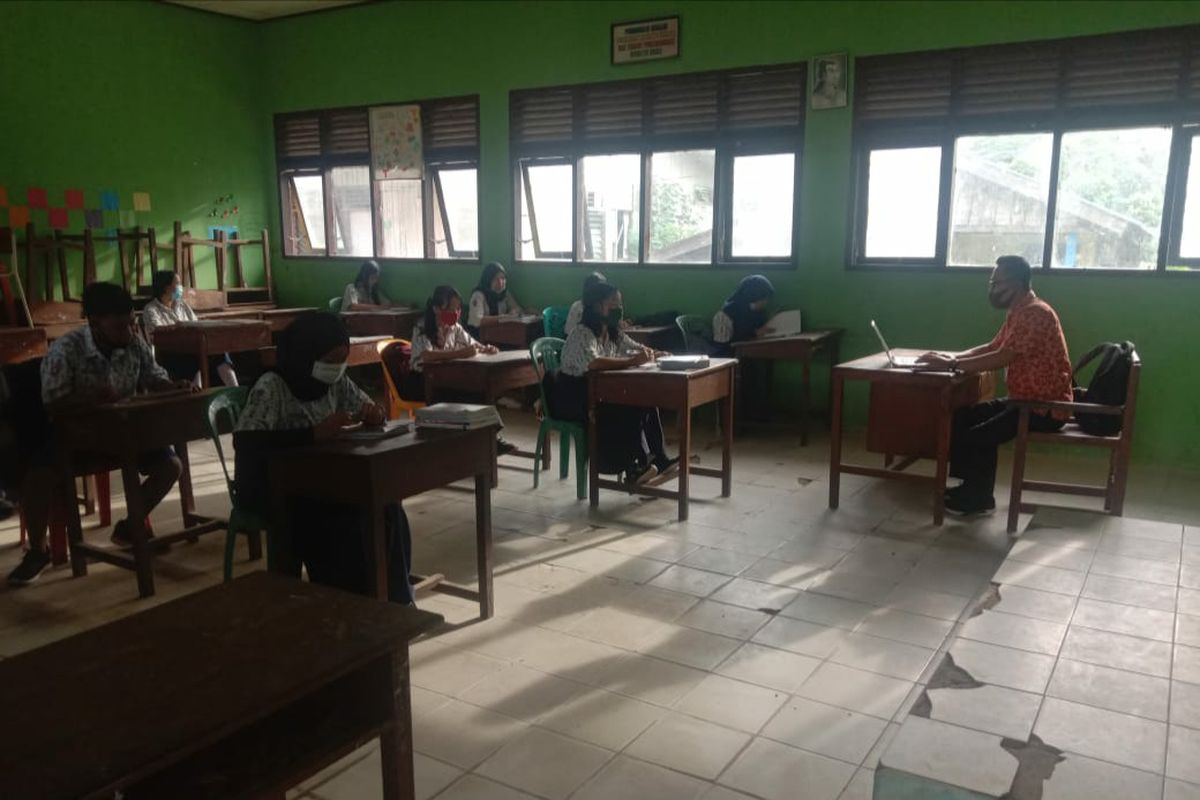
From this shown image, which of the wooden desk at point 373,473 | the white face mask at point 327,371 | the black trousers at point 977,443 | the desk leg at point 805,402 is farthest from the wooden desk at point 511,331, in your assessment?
the wooden desk at point 373,473

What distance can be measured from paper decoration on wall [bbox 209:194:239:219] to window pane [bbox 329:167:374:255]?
96 centimetres

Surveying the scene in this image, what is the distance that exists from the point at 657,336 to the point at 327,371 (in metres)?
3.76

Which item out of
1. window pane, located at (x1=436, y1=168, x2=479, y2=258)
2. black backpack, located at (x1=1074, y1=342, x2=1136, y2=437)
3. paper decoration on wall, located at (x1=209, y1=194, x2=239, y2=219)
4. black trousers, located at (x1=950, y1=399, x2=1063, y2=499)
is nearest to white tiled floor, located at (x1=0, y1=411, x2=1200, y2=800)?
black trousers, located at (x1=950, y1=399, x2=1063, y2=499)

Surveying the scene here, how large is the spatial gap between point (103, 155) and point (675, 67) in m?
4.91

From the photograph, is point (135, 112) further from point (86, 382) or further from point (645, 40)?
point (86, 382)

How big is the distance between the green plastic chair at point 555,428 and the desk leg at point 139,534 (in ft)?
6.49

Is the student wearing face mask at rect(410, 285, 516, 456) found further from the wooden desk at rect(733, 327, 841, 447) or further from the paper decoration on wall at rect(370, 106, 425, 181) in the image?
the paper decoration on wall at rect(370, 106, 425, 181)

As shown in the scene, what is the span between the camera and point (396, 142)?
8078 millimetres

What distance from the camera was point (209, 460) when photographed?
569cm

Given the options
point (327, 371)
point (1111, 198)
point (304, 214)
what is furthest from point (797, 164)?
point (304, 214)

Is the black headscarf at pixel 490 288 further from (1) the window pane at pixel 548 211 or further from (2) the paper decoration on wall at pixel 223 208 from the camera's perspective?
(2) the paper decoration on wall at pixel 223 208

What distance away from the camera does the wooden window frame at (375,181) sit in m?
7.80

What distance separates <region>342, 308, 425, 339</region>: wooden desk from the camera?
7.72m

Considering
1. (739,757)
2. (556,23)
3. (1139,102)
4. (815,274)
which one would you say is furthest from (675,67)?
(739,757)
